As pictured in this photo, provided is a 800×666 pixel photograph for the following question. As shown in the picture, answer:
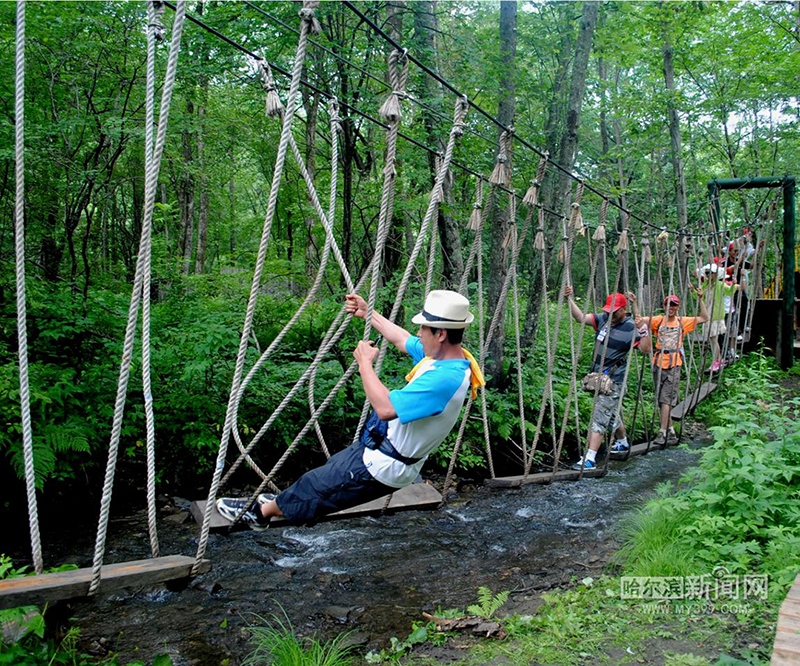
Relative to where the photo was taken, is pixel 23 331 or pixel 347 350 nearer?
pixel 23 331

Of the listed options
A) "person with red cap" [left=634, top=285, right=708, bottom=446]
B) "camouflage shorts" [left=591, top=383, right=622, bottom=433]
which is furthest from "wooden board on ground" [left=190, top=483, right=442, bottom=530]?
"person with red cap" [left=634, top=285, right=708, bottom=446]

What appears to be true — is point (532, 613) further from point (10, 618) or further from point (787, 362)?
point (787, 362)

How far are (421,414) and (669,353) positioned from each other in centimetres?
452

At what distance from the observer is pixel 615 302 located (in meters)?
4.91

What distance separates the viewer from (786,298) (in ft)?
25.7

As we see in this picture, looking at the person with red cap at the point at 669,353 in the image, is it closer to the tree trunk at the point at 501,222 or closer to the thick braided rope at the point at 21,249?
the tree trunk at the point at 501,222

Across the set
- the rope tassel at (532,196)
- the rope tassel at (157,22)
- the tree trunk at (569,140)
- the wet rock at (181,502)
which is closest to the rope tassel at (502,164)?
the rope tassel at (532,196)

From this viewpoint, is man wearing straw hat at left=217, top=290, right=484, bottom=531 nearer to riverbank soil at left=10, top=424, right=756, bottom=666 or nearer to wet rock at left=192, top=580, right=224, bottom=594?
riverbank soil at left=10, top=424, right=756, bottom=666

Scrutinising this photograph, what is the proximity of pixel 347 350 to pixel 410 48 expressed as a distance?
9.65 feet

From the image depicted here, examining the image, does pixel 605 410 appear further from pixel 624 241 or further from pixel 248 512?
pixel 248 512

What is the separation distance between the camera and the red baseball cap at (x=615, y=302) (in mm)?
4747

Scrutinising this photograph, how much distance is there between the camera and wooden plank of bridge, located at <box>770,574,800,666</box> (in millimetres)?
1729

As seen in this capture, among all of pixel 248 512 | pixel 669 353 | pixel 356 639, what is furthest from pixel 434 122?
pixel 356 639

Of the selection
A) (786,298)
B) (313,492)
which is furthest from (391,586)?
(786,298)
